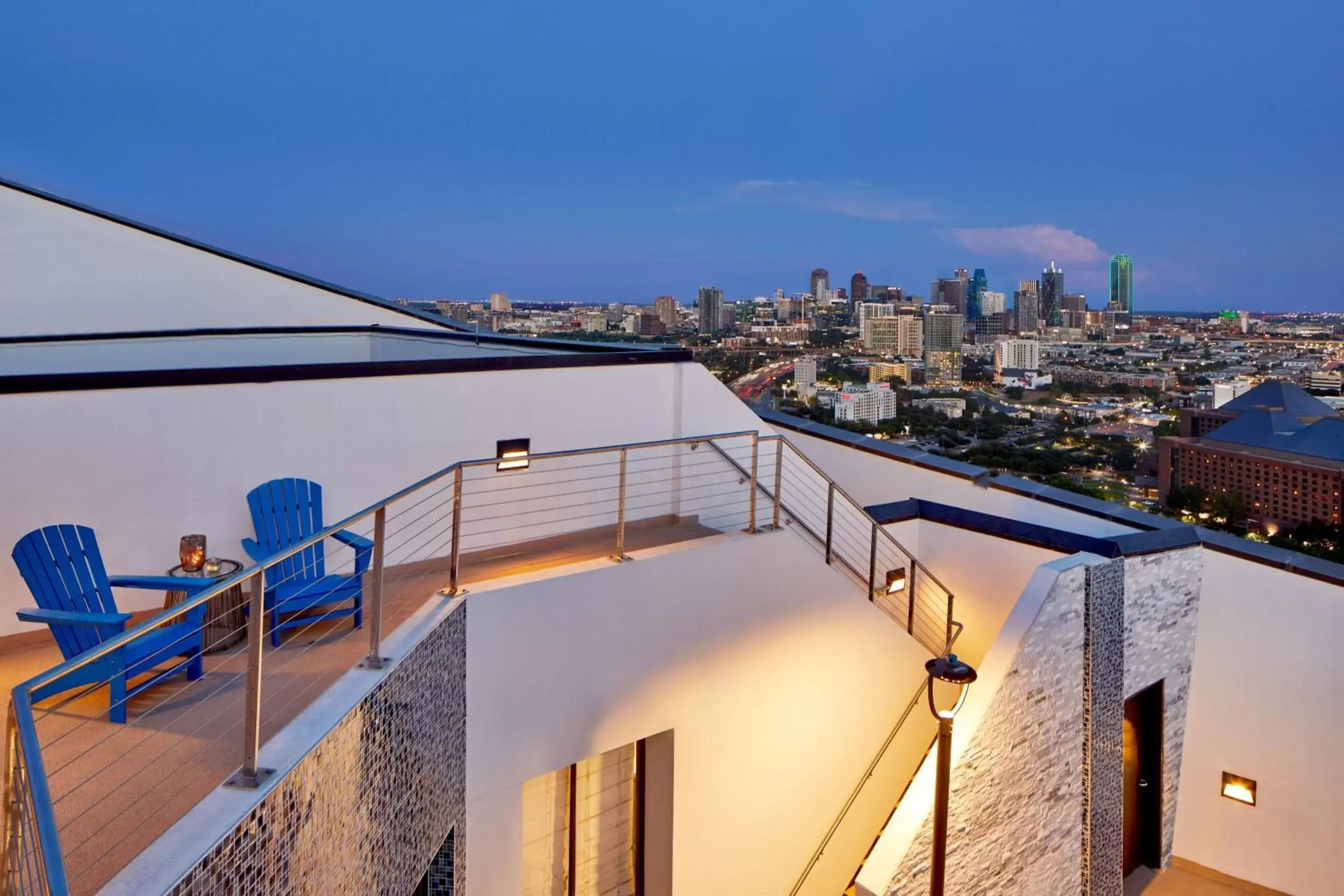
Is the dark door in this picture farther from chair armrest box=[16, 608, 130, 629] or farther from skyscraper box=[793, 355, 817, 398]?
chair armrest box=[16, 608, 130, 629]

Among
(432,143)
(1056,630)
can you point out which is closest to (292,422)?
(1056,630)

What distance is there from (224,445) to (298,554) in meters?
0.74

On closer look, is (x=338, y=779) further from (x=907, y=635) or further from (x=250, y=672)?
(x=907, y=635)

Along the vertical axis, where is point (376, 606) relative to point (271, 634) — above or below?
above

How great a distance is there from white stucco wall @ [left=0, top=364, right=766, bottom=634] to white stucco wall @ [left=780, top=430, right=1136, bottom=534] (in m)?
3.72

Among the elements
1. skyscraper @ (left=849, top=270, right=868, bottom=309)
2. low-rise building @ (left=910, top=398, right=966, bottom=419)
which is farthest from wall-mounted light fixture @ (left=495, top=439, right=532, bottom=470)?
skyscraper @ (left=849, top=270, right=868, bottom=309)

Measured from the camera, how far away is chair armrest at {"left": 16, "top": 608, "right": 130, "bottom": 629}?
129 inches

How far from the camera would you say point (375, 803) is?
311 cm

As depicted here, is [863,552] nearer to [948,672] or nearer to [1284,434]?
[948,672]

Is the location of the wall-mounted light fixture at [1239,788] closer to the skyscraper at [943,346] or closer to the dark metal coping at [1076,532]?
the dark metal coping at [1076,532]

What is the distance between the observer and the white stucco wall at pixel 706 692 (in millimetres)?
4332

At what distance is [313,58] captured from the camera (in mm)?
24234

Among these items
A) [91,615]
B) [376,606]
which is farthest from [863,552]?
[91,615]

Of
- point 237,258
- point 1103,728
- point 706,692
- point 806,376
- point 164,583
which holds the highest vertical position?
point 237,258
